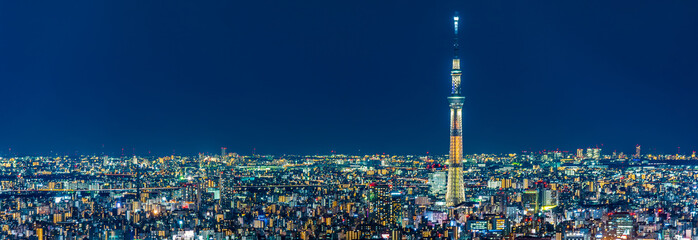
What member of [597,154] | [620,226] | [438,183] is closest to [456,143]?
[438,183]

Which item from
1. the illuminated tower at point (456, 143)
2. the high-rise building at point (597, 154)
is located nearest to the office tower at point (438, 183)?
the illuminated tower at point (456, 143)

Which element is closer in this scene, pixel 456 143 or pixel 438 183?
pixel 456 143

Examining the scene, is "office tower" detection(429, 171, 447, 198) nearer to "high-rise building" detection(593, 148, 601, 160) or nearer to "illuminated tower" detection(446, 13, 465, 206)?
"illuminated tower" detection(446, 13, 465, 206)

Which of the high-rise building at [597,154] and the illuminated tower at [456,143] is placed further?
the high-rise building at [597,154]

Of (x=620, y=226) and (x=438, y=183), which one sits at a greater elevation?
(x=438, y=183)

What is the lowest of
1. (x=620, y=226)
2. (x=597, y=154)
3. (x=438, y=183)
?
(x=620, y=226)

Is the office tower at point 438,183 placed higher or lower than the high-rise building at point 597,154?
lower

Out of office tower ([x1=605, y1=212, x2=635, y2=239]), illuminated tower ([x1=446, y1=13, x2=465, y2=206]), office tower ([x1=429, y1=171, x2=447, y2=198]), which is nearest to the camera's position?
office tower ([x1=605, y1=212, x2=635, y2=239])

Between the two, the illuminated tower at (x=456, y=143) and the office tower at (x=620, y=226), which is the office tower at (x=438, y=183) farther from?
the office tower at (x=620, y=226)

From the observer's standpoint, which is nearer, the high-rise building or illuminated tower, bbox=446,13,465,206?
illuminated tower, bbox=446,13,465,206

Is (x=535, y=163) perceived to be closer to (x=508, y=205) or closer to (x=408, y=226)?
(x=508, y=205)

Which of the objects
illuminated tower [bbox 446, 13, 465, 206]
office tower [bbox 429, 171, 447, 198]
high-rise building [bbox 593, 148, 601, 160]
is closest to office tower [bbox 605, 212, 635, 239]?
illuminated tower [bbox 446, 13, 465, 206]

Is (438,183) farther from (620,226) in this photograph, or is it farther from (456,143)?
(620,226)
